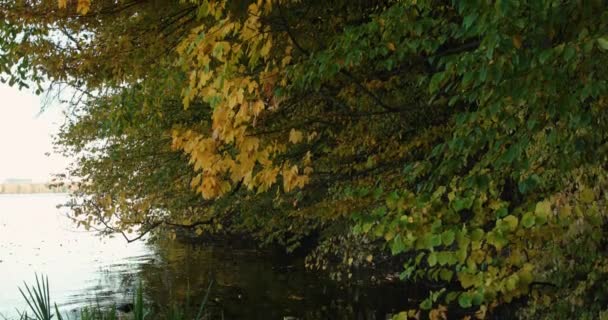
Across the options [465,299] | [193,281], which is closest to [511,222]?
[465,299]

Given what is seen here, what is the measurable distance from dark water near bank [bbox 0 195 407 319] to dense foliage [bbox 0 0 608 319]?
4.30 meters

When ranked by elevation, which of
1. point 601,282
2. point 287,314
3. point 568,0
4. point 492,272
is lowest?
point 287,314

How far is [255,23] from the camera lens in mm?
5051

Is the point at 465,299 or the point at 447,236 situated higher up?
the point at 447,236

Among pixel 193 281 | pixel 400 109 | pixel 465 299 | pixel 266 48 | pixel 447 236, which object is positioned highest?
pixel 266 48

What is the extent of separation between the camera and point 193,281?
22.8 m

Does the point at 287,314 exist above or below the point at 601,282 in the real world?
below

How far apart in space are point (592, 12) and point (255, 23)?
2656mm

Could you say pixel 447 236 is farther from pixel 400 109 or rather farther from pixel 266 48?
pixel 400 109

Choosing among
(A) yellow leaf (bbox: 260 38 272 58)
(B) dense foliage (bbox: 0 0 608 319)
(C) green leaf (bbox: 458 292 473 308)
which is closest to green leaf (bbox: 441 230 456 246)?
(B) dense foliage (bbox: 0 0 608 319)

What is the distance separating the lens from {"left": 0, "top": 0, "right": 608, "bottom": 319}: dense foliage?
13.4ft

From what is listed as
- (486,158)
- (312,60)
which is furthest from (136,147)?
(486,158)

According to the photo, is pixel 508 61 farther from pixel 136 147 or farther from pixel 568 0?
pixel 136 147

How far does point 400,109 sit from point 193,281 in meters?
16.5
